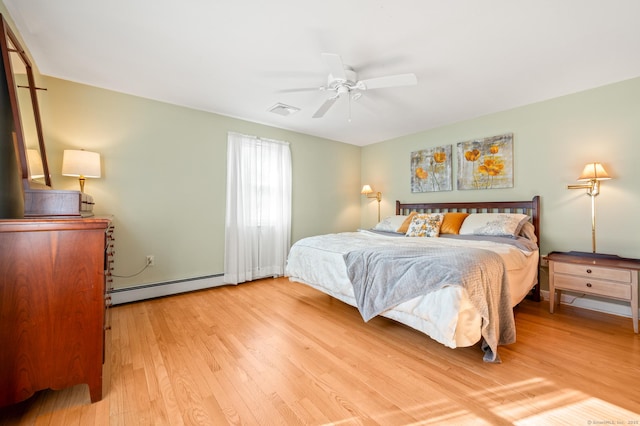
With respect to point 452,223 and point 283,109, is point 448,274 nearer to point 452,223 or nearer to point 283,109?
point 452,223

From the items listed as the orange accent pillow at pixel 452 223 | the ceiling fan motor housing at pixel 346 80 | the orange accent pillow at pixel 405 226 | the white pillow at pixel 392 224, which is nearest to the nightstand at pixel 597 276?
the orange accent pillow at pixel 452 223

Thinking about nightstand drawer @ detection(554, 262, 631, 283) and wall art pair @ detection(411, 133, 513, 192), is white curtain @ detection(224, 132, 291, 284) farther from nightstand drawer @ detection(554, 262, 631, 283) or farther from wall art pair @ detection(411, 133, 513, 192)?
nightstand drawer @ detection(554, 262, 631, 283)

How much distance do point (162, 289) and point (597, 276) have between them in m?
4.54

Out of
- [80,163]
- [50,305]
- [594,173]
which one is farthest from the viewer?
[594,173]

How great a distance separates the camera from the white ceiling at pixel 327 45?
5.80 ft

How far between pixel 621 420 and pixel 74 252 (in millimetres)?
2939

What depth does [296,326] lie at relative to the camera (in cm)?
243

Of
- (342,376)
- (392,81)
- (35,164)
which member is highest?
(392,81)

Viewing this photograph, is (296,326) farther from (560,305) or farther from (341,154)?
(341,154)

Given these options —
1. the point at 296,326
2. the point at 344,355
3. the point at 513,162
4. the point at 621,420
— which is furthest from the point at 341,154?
the point at 621,420

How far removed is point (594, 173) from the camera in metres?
2.65

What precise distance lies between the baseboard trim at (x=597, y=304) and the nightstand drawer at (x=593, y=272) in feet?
2.00

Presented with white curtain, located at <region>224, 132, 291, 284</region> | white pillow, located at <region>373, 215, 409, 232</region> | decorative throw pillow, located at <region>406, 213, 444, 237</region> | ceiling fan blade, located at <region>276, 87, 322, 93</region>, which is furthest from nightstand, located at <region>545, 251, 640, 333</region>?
white curtain, located at <region>224, 132, 291, 284</region>

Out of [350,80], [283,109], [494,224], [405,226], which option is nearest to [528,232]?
[494,224]
